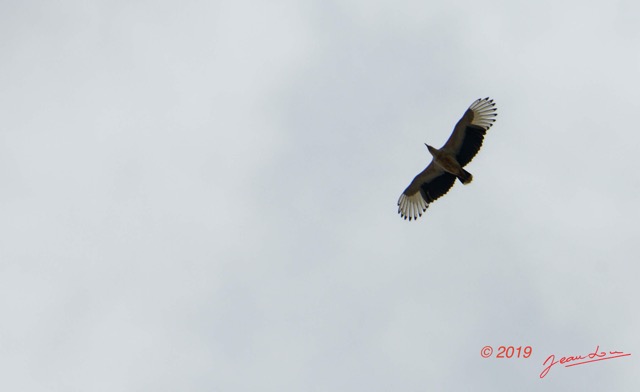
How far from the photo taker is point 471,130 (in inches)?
1303

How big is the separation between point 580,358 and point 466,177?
7.87m

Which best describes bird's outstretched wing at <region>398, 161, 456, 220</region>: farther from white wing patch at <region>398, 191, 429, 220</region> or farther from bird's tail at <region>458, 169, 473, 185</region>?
bird's tail at <region>458, 169, 473, 185</region>

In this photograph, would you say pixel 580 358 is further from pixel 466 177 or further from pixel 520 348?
pixel 466 177

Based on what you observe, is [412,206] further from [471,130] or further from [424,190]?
[471,130]

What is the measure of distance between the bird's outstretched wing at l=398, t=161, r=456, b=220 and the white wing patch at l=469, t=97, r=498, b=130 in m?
2.40

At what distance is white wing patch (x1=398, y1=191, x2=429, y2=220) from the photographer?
35500 mm

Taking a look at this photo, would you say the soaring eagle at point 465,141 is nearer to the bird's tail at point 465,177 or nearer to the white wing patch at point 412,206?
the bird's tail at point 465,177

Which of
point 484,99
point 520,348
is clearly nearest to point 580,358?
point 520,348

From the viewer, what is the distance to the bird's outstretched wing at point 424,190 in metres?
34.4

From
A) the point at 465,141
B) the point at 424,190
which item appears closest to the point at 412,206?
the point at 424,190

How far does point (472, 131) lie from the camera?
3309 cm

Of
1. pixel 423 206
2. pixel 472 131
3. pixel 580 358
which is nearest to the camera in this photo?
pixel 580 358

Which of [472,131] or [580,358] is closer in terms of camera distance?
[580,358]

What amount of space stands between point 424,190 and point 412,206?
0.98 metres
